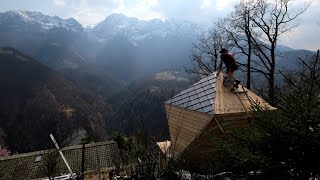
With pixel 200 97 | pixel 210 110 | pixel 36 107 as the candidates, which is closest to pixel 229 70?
pixel 200 97

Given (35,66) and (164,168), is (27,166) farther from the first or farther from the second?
(35,66)

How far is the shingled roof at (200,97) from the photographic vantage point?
1543cm

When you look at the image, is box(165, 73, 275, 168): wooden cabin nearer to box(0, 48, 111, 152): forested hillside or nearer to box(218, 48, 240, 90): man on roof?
box(218, 48, 240, 90): man on roof

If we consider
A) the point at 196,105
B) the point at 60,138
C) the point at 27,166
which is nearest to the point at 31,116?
the point at 60,138

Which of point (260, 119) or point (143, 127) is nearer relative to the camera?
point (143, 127)

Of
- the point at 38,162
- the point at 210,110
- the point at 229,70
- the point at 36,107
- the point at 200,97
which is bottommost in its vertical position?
the point at 38,162

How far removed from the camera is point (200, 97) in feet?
53.8

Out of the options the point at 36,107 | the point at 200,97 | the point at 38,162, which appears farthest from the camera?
the point at 36,107

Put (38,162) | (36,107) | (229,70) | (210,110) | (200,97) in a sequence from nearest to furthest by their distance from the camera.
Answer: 1. (210,110)
2. (229,70)
3. (200,97)
4. (38,162)
5. (36,107)

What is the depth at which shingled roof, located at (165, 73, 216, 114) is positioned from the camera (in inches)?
607

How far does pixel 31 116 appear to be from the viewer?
11144cm

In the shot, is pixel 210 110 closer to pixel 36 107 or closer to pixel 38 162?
pixel 38 162

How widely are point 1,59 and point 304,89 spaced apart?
6355 inches

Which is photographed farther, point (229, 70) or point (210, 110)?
point (229, 70)
